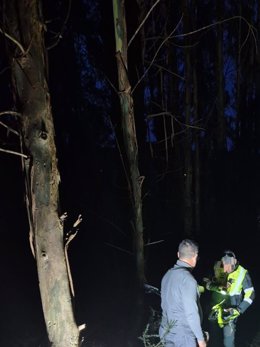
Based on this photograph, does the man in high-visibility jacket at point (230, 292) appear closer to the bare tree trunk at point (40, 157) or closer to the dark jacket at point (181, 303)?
the dark jacket at point (181, 303)

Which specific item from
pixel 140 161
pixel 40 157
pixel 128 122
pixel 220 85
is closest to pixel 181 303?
pixel 40 157

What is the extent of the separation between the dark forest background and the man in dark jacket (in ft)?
6.40

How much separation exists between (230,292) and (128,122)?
2.72 metres

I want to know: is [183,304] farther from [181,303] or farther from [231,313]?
[231,313]

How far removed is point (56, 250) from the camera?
321 cm

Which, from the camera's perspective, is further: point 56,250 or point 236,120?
point 236,120

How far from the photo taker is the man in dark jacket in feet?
12.0

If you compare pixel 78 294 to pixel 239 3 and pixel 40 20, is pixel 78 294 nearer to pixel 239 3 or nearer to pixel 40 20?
pixel 40 20

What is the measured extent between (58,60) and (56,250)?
9704 millimetres

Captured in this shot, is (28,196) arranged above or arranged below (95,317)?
above

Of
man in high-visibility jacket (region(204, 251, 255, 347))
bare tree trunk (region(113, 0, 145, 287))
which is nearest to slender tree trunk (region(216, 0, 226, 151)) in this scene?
bare tree trunk (region(113, 0, 145, 287))

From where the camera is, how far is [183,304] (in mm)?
3676

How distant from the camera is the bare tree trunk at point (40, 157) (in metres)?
3.07

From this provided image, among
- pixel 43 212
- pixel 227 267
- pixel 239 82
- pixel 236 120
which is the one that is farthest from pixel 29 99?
pixel 236 120
